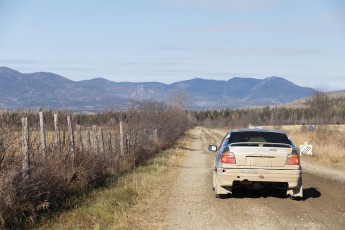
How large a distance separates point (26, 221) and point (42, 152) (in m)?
2.87

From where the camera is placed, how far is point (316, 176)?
19297mm

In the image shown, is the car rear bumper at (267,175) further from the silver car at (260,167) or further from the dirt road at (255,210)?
the dirt road at (255,210)

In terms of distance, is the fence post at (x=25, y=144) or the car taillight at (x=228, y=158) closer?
the fence post at (x=25, y=144)

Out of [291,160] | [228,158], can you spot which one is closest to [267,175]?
[291,160]

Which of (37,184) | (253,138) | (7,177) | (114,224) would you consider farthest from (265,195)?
(7,177)

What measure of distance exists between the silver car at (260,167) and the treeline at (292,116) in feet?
131

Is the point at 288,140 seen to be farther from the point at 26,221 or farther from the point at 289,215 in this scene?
the point at 26,221

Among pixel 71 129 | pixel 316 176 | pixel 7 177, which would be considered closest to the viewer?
pixel 7 177

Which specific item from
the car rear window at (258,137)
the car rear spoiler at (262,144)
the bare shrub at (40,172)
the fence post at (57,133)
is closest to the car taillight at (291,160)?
the car rear spoiler at (262,144)

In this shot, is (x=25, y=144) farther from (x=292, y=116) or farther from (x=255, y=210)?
(x=292, y=116)

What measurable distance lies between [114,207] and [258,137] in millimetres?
4127

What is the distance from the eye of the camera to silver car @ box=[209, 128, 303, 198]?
12.0 m

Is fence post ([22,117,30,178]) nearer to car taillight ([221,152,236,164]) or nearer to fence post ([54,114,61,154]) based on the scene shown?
fence post ([54,114,61,154])

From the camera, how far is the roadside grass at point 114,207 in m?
9.77
